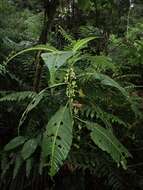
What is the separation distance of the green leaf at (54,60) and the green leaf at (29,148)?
59cm

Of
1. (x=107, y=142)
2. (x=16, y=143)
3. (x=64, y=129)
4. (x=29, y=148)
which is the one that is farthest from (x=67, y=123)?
(x=16, y=143)

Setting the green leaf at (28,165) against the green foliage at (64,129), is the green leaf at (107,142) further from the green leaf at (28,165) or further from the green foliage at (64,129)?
the green leaf at (28,165)

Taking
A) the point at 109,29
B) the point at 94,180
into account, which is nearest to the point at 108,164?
the point at 94,180

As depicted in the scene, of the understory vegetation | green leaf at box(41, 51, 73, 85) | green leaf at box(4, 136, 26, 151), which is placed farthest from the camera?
green leaf at box(4, 136, 26, 151)

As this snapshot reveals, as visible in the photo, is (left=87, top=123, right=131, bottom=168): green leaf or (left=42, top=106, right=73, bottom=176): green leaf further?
A: (left=87, top=123, right=131, bottom=168): green leaf

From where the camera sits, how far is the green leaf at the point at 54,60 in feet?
8.16

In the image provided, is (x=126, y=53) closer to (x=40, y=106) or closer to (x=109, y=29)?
(x=109, y=29)

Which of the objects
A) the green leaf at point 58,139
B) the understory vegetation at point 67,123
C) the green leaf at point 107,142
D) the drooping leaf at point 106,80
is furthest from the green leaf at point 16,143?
the drooping leaf at point 106,80

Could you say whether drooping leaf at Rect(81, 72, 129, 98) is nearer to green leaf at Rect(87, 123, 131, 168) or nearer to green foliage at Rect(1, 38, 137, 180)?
green foliage at Rect(1, 38, 137, 180)

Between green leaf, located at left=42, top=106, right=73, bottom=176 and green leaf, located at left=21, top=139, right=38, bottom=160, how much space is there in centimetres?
25

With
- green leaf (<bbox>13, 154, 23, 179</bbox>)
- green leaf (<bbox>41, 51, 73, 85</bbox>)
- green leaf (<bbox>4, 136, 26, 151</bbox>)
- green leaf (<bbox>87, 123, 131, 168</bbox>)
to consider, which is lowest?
green leaf (<bbox>13, 154, 23, 179</bbox>)

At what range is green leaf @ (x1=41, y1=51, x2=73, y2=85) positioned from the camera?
8.16ft

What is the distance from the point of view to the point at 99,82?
3.10 m

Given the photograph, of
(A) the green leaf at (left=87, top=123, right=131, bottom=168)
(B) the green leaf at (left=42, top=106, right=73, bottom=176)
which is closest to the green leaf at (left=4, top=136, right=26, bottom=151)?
(B) the green leaf at (left=42, top=106, right=73, bottom=176)
